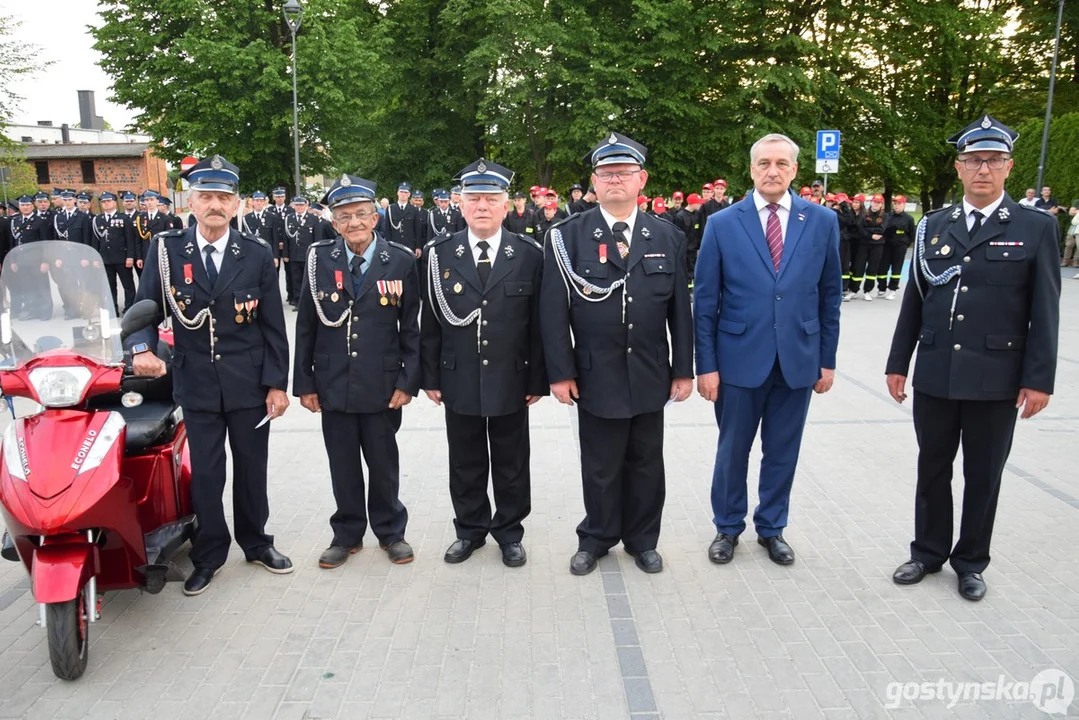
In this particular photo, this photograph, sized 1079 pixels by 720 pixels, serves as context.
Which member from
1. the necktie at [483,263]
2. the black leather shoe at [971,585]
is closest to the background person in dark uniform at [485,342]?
the necktie at [483,263]

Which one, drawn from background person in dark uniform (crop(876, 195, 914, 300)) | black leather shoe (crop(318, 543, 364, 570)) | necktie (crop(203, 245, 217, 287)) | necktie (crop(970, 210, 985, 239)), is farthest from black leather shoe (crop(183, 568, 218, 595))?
background person in dark uniform (crop(876, 195, 914, 300))

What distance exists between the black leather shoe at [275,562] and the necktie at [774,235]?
2.93 meters

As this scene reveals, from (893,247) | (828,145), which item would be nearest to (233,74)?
(828,145)

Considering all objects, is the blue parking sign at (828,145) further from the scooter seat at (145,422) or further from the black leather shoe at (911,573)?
the scooter seat at (145,422)

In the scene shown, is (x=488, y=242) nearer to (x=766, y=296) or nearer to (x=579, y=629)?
(x=766, y=296)

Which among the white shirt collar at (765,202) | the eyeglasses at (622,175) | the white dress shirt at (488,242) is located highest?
the eyeglasses at (622,175)

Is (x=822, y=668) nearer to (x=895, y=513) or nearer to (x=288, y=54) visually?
(x=895, y=513)

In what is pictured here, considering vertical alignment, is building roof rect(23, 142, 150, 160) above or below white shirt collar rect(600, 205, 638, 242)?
above

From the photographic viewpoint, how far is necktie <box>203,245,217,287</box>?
412cm

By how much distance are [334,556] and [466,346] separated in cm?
133

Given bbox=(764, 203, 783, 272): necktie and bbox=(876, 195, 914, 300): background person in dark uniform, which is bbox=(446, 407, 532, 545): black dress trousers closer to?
bbox=(764, 203, 783, 272): necktie

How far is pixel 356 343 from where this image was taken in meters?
4.29

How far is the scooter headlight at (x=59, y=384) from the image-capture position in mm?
3375

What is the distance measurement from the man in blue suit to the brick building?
Result: 201 ft
